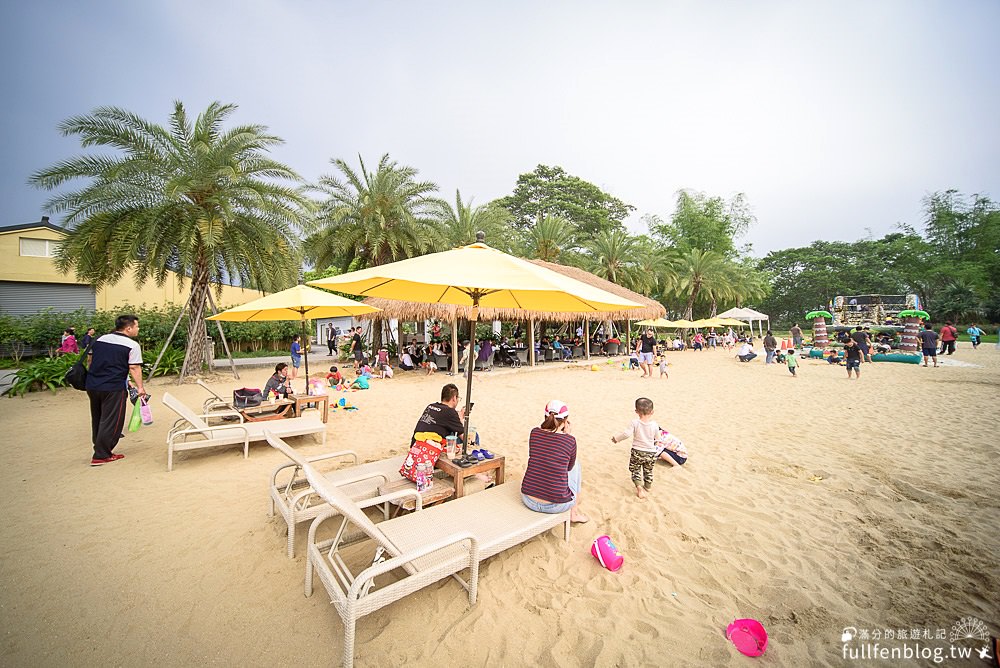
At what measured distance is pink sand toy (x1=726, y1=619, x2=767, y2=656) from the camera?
2400 mm


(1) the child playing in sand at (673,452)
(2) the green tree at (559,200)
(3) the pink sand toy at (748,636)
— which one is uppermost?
(2) the green tree at (559,200)

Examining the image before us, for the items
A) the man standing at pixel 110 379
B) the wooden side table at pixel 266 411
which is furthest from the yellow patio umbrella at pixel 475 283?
the wooden side table at pixel 266 411

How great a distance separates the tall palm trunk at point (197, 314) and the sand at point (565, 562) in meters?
6.15

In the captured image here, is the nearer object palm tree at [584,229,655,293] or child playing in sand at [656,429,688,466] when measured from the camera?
child playing in sand at [656,429,688,466]

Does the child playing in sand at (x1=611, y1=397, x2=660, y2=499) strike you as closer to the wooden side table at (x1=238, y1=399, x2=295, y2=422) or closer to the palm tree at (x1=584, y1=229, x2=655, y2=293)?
the wooden side table at (x1=238, y1=399, x2=295, y2=422)

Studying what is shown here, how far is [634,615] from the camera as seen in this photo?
268 cm

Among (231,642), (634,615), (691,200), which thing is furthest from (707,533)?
(691,200)

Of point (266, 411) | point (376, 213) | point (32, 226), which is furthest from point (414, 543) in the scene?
point (32, 226)

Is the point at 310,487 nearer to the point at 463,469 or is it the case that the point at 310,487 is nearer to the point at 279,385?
the point at 463,469

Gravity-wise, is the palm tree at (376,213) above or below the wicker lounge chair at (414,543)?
above

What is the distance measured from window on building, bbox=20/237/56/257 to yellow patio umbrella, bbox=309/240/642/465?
2694cm

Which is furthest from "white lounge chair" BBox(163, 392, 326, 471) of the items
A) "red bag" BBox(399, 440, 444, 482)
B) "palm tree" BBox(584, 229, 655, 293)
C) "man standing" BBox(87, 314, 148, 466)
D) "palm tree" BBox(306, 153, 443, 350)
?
"palm tree" BBox(584, 229, 655, 293)

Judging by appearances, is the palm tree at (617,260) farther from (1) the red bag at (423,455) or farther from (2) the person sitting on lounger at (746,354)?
(1) the red bag at (423,455)

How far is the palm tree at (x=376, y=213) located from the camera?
16.2 metres
